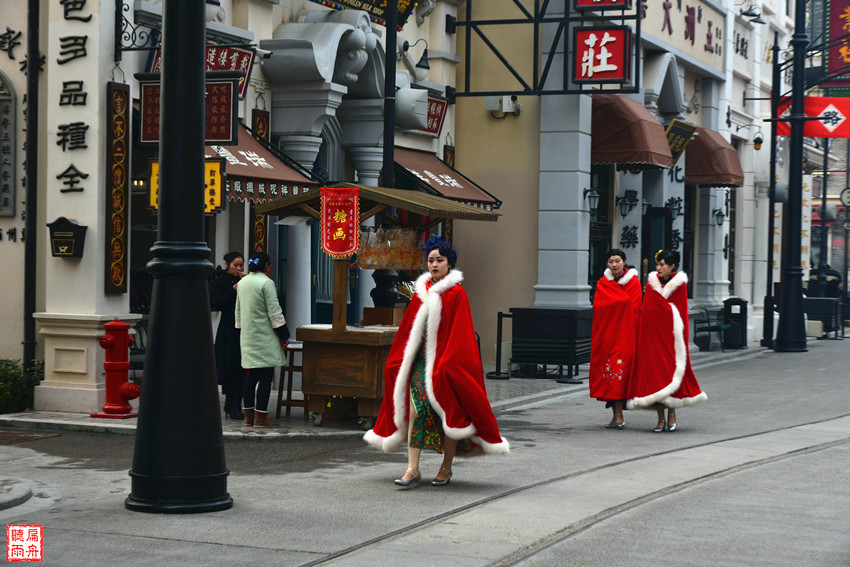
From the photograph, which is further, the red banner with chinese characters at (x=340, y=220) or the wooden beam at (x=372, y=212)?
the wooden beam at (x=372, y=212)

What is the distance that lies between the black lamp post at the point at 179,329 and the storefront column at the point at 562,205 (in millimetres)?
13169

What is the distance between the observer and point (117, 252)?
13.5 meters

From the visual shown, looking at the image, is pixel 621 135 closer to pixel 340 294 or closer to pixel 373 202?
pixel 373 202

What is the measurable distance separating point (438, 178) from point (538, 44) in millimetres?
2940

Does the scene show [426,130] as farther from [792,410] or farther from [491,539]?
[491,539]

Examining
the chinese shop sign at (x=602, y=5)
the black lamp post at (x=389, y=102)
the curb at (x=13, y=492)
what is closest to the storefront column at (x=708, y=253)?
the chinese shop sign at (x=602, y=5)

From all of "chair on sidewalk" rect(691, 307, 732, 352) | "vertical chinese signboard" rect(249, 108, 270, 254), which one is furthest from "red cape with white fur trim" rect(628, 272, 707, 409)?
"chair on sidewalk" rect(691, 307, 732, 352)

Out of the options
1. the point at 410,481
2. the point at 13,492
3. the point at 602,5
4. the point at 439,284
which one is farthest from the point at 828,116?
the point at 13,492

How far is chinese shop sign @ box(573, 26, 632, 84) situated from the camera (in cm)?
1944

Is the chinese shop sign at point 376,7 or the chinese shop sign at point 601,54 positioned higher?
the chinese shop sign at point 376,7

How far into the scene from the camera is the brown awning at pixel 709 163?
27562 mm

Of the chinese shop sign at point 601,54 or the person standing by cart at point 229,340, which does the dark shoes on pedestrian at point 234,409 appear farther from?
the chinese shop sign at point 601,54

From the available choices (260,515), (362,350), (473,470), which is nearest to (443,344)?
(473,470)

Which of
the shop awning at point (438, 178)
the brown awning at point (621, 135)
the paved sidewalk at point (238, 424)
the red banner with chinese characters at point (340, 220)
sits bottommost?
the paved sidewalk at point (238, 424)
